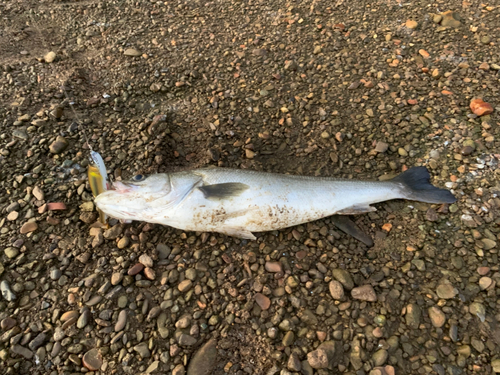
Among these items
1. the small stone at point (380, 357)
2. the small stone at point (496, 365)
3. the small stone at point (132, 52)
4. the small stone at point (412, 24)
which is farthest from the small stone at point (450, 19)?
the small stone at point (380, 357)

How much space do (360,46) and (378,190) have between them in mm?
3280

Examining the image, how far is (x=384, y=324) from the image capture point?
2.78 meters

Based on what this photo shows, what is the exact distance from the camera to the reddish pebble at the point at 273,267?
3156mm

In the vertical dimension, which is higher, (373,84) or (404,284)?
(373,84)

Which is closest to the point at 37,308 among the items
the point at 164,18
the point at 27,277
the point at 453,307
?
the point at 27,277

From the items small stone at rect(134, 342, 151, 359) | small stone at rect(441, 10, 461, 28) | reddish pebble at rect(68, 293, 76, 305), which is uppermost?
small stone at rect(441, 10, 461, 28)

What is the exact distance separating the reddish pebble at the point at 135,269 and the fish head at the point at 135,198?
0.51 m

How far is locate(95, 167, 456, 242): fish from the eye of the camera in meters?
3.25

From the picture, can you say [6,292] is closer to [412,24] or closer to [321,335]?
[321,335]

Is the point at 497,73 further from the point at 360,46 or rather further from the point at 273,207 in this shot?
the point at 273,207

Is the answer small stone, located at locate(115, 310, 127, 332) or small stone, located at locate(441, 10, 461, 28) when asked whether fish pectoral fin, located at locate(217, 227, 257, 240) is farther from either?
small stone, located at locate(441, 10, 461, 28)

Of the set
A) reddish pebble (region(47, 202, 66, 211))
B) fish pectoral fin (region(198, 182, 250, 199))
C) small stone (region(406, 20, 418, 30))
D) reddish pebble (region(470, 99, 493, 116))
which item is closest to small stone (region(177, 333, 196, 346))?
fish pectoral fin (region(198, 182, 250, 199))

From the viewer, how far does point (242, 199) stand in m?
3.32

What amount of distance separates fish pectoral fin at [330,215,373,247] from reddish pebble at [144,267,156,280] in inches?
87.2
